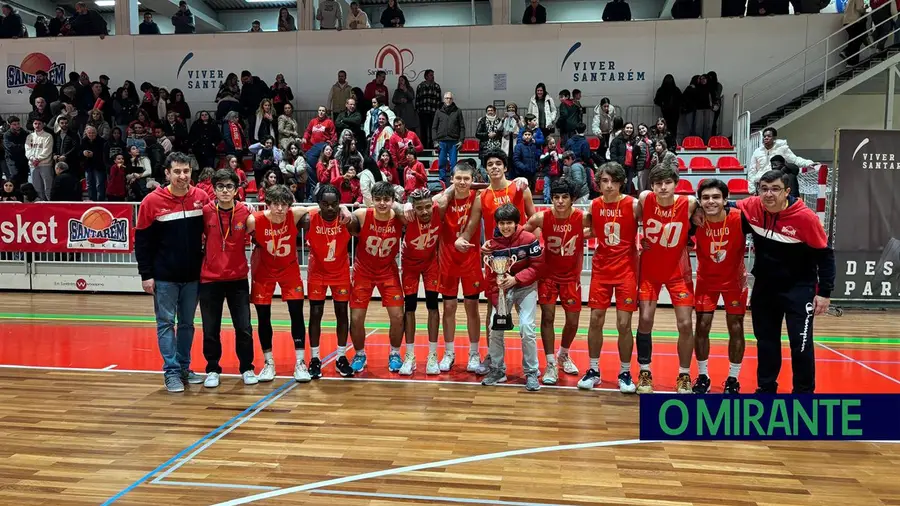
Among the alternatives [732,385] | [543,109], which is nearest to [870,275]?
[732,385]

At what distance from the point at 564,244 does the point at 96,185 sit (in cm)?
1306

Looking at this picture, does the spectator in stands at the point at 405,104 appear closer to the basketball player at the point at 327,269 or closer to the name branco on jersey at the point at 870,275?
the basketball player at the point at 327,269

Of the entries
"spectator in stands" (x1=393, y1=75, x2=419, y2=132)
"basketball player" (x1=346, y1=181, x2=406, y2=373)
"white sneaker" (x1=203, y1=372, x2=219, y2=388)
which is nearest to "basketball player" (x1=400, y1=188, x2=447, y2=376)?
"basketball player" (x1=346, y1=181, x2=406, y2=373)

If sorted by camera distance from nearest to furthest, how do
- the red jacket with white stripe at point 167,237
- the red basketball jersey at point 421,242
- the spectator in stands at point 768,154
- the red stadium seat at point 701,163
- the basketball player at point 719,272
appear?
the basketball player at point 719,272, the red jacket with white stripe at point 167,237, the red basketball jersey at point 421,242, the spectator in stands at point 768,154, the red stadium seat at point 701,163

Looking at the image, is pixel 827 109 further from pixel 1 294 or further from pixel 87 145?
pixel 1 294

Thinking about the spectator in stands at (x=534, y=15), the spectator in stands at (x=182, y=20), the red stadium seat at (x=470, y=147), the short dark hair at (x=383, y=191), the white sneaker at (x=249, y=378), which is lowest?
the white sneaker at (x=249, y=378)

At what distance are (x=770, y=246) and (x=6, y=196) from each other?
595 inches

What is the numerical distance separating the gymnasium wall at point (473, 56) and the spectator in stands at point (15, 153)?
14.3 ft

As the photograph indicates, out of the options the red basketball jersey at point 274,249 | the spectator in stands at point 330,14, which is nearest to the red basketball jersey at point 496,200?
the red basketball jersey at point 274,249

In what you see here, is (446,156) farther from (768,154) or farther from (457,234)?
(457,234)

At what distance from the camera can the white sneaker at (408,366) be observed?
6859 mm

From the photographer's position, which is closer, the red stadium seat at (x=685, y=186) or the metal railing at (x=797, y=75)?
the red stadium seat at (x=685, y=186)

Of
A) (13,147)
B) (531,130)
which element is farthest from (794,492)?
(13,147)

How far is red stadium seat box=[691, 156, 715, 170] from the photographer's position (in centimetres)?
1528
